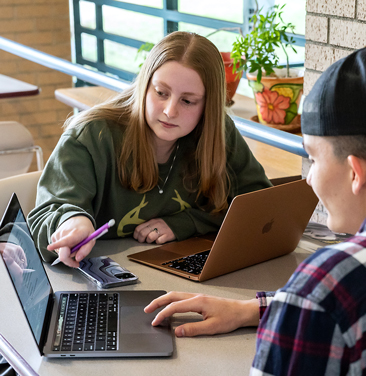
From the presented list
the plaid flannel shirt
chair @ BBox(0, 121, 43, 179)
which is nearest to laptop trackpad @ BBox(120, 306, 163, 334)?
the plaid flannel shirt

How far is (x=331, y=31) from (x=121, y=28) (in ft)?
9.62

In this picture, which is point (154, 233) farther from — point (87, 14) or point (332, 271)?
point (87, 14)

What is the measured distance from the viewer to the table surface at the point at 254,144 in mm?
2111

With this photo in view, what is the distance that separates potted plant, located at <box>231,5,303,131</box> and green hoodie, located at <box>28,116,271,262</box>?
0.70m

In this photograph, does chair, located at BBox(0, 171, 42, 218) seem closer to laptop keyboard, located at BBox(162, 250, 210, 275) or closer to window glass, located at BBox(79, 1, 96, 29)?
laptop keyboard, located at BBox(162, 250, 210, 275)

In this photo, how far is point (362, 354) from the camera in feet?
2.03

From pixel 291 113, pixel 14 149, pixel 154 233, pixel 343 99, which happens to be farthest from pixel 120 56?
pixel 343 99

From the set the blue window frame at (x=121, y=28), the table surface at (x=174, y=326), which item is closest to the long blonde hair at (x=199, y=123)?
the table surface at (x=174, y=326)

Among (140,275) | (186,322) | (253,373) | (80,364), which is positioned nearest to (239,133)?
(140,275)

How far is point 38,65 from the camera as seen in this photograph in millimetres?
4211

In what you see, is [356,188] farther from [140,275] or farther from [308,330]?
[140,275]

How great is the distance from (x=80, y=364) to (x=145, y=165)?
682mm

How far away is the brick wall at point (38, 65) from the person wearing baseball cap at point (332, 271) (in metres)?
3.73

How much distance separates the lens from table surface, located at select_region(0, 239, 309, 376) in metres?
0.93
